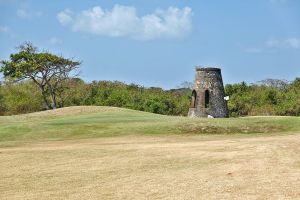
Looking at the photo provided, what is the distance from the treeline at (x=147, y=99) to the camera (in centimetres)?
5581

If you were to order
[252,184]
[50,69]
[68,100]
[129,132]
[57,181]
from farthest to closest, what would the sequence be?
[68,100] < [50,69] < [129,132] < [57,181] < [252,184]

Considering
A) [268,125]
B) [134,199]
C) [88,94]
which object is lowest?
[134,199]

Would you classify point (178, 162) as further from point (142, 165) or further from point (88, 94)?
point (88, 94)

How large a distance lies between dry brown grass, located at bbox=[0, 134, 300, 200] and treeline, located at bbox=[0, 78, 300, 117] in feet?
116

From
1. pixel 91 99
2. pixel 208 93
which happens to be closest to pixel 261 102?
pixel 208 93

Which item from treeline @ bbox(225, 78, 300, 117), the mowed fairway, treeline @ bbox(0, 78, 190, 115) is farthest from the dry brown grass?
treeline @ bbox(0, 78, 190, 115)

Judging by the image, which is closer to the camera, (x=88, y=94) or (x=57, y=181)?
(x=57, y=181)

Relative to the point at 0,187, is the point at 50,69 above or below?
above

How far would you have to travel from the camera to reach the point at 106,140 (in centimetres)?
2609

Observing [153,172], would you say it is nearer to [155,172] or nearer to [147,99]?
[155,172]

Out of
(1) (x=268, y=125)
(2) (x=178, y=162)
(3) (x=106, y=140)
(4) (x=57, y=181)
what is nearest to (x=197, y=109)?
(1) (x=268, y=125)

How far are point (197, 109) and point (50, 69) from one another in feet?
66.3

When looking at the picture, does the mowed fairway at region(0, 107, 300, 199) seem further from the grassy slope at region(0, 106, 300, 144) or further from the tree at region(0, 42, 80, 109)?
the tree at region(0, 42, 80, 109)

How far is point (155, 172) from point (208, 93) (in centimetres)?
2938
